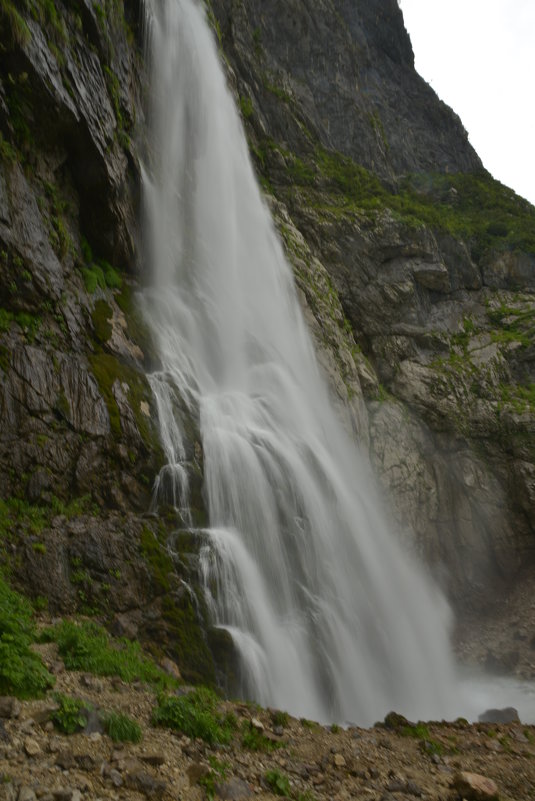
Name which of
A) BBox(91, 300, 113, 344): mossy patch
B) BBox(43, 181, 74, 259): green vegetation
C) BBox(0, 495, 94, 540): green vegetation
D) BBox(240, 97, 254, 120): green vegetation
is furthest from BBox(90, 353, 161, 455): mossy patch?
BBox(240, 97, 254, 120): green vegetation

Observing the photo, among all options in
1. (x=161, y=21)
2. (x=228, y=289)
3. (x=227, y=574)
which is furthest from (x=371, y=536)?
(x=161, y=21)

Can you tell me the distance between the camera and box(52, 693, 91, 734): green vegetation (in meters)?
4.37

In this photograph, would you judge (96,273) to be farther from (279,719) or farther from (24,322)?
(279,719)

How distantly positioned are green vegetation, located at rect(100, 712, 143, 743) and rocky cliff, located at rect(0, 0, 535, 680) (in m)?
3.22

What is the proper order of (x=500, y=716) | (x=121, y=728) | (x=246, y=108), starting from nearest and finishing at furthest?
(x=121, y=728) < (x=500, y=716) < (x=246, y=108)

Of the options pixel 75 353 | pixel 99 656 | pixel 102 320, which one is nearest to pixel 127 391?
pixel 75 353

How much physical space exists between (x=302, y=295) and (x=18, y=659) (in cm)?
1993

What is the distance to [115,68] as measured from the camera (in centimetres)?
1526

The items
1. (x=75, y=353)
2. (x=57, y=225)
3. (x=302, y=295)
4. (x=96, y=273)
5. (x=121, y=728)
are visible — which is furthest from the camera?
(x=302, y=295)

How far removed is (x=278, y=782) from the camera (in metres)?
4.72

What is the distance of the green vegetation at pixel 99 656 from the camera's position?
6047mm

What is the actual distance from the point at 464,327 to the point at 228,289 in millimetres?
14442

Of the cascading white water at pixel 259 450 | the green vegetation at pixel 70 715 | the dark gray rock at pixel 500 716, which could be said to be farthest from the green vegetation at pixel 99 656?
the dark gray rock at pixel 500 716

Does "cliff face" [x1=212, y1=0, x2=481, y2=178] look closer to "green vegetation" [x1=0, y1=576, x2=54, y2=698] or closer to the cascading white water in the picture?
the cascading white water
